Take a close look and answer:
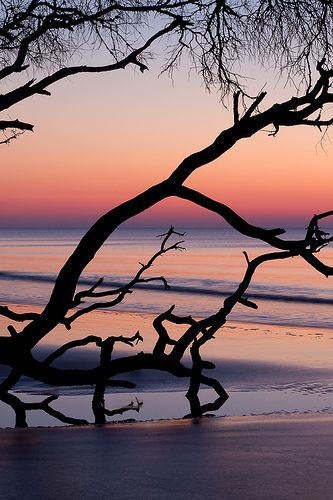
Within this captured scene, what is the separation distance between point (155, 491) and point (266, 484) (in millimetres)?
434

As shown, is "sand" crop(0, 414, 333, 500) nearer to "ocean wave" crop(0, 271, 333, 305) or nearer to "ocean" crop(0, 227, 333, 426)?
"ocean" crop(0, 227, 333, 426)

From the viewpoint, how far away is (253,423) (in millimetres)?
6016

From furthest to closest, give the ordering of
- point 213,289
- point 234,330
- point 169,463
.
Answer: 1. point 213,289
2. point 234,330
3. point 169,463

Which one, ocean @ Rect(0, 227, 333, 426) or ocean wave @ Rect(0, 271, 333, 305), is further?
ocean wave @ Rect(0, 271, 333, 305)

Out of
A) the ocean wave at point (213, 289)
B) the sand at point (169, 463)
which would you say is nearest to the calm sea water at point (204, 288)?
the ocean wave at point (213, 289)

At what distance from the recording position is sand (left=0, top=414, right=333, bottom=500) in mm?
3503

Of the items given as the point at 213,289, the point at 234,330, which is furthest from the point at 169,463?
the point at 213,289

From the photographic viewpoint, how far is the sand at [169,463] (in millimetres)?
3503

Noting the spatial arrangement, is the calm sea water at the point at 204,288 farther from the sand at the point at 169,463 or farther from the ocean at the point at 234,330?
the sand at the point at 169,463

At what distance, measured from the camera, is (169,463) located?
414 centimetres

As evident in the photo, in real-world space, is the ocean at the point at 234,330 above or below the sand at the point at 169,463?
below

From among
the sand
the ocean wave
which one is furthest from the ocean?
the sand

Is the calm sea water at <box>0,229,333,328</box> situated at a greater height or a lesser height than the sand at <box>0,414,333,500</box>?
lesser

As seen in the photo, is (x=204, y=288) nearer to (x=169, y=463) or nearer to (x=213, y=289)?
(x=213, y=289)
